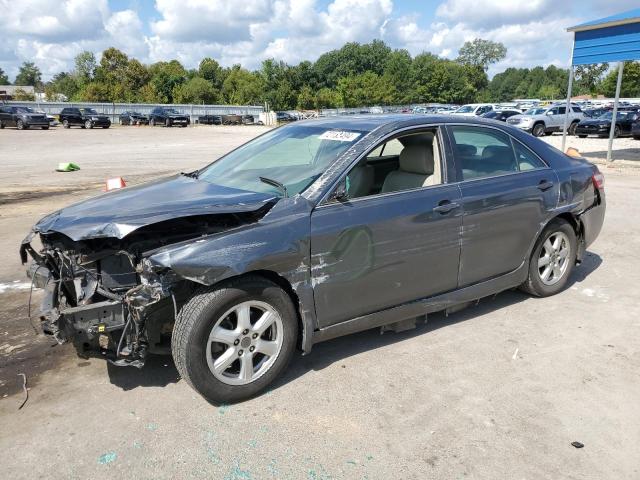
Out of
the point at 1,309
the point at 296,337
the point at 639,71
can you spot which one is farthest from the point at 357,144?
the point at 639,71

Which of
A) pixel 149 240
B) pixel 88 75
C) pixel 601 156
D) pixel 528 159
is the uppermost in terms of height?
pixel 88 75

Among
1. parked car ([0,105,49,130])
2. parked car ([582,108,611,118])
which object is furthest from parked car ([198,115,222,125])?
parked car ([582,108,611,118])

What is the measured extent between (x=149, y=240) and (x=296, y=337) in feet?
3.68

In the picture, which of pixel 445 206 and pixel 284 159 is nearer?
pixel 445 206

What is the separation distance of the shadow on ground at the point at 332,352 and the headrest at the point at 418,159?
128cm

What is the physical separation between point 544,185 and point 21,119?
4178 cm

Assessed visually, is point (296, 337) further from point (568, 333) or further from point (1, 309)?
point (1, 309)

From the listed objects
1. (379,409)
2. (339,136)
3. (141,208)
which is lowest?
(379,409)

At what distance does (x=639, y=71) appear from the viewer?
68.2m

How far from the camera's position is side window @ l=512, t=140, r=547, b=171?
4637 millimetres

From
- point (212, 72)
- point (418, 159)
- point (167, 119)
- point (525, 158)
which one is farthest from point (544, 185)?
point (212, 72)

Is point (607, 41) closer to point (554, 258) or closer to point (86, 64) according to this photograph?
point (554, 258)

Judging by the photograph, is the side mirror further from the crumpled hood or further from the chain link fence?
the chain link fence

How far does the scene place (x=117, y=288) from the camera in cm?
335
